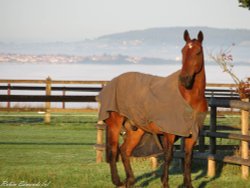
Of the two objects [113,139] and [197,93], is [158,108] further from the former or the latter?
[113,139]

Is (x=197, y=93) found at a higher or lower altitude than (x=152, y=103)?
higher

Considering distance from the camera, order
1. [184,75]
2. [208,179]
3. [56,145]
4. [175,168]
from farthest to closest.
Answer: [56,145] < [175,168] < [208,179] < [184,75]

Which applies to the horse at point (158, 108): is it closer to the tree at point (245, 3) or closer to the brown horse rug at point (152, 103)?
the brown horse rug at point (152, 103)

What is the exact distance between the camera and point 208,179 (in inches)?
599

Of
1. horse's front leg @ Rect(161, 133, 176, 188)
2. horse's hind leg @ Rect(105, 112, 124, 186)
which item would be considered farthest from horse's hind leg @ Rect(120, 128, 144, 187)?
horse's front leg @ Rect(161, 133, 176, 188)

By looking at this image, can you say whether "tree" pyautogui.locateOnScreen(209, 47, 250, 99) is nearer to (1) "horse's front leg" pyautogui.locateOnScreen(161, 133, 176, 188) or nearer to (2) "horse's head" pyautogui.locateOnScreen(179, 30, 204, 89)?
(1) "horse's front leg" pyautogui.locateOnScreen(161, 133, 176, 188)

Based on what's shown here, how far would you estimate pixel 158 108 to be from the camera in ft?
43.0

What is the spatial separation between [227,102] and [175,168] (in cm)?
209

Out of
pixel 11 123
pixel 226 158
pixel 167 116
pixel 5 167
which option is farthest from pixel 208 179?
pixel 11 123

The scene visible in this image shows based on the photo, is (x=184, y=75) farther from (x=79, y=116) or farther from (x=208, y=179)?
(x=79, y=116)

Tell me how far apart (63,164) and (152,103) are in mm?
4826

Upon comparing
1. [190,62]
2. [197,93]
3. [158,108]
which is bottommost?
[158,108]

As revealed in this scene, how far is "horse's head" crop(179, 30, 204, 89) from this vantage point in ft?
41.1

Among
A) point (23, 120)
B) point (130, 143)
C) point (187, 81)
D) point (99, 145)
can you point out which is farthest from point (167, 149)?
point (23, 120)
